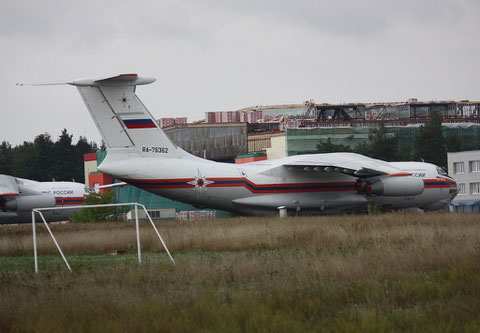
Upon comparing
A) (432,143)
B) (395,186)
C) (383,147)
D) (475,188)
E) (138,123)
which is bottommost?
(475,188)

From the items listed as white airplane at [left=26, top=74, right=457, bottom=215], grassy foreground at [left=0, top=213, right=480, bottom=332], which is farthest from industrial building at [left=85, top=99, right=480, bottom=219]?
grassy foreground at [left=0, top=213, right=480, bottom=332]

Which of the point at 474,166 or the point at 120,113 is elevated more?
the point at 120,113

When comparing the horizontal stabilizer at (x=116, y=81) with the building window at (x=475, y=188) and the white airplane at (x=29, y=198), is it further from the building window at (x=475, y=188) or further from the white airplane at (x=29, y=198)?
the building window at (x=475, y=188)

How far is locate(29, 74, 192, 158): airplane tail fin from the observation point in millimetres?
26250

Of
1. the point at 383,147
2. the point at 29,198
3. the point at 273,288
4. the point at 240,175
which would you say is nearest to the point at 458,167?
the point at 383,147

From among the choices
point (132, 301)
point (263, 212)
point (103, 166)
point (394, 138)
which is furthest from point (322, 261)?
point (394, 138)

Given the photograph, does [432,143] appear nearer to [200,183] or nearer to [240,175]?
[240,175]

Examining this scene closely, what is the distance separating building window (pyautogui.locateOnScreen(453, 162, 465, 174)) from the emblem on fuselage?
43.4m

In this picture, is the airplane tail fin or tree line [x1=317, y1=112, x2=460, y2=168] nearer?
the airplane tail fin

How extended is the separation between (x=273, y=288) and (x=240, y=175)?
59.2 ft

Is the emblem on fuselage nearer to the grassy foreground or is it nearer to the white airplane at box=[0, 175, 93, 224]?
the grassy foreground

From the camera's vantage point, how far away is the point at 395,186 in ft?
101

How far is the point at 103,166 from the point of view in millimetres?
26656

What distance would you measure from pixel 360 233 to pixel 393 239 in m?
2.06
